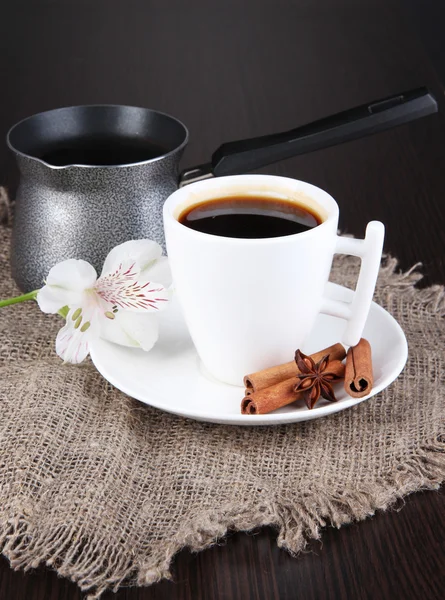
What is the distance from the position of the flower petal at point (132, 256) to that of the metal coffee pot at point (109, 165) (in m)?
0.16

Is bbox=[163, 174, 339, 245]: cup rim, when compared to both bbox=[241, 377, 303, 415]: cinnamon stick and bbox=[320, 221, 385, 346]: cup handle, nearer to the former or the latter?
bbox=[320, 221, 385, 346]: cup handle

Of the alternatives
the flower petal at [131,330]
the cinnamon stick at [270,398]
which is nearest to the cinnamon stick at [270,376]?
the cinnamon stick at [270,398]

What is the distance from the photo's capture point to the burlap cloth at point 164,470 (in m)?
0.92

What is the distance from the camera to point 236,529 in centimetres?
93

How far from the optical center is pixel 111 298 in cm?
116

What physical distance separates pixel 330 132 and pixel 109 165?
1.15 feet

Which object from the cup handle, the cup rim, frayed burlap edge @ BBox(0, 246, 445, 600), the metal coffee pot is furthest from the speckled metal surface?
frayed burlap edge @ BBox(0, 246, 445, 600)

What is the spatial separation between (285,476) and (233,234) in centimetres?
32

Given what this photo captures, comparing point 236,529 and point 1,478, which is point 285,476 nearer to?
point 236,529

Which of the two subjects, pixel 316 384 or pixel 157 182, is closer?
pixel 316 384

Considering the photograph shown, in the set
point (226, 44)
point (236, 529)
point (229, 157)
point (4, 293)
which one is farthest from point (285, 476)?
point (226, 44)

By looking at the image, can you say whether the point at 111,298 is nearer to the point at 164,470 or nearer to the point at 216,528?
the point at 164,470

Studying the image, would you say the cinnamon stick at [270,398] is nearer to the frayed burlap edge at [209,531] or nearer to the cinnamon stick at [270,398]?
the cinnamon stick at [270,398]

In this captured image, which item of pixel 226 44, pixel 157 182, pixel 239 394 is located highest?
pixel 157 182
